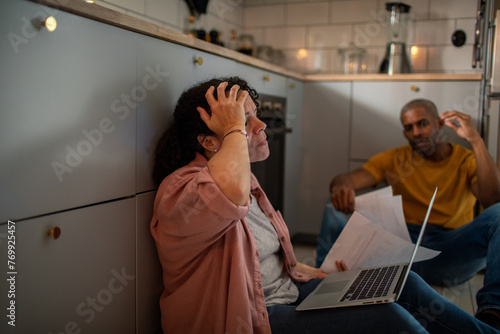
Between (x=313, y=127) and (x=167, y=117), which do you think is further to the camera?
(x=313, y=127)

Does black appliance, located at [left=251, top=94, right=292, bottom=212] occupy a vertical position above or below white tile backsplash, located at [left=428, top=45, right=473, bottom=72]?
below

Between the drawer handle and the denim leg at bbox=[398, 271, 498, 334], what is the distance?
81 centimetres

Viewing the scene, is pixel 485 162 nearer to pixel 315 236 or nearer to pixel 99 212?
pixel 315 236

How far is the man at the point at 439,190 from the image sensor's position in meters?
1.81

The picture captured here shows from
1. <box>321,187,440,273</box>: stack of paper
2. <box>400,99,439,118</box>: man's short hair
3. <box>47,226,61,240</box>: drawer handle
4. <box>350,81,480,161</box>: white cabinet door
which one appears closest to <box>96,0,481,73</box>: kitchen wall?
<box>350,81,480,161</box>: white cabinet door

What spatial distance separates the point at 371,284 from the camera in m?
1.17

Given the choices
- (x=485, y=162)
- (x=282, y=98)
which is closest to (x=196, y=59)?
(x=282, y=98)

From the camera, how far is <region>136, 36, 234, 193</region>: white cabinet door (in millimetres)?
1141

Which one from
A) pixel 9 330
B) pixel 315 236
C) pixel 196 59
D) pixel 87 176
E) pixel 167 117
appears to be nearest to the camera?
pixel 9 330

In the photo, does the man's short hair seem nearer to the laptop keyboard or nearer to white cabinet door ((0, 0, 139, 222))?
the laptop keyboard

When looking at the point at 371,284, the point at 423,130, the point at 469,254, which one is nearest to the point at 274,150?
the point at 423,130

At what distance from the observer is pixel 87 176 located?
0.97 meters

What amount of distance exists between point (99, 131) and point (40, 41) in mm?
224

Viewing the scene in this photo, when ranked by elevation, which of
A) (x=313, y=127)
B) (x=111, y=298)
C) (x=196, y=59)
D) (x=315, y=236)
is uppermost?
(x=196, y=59)
